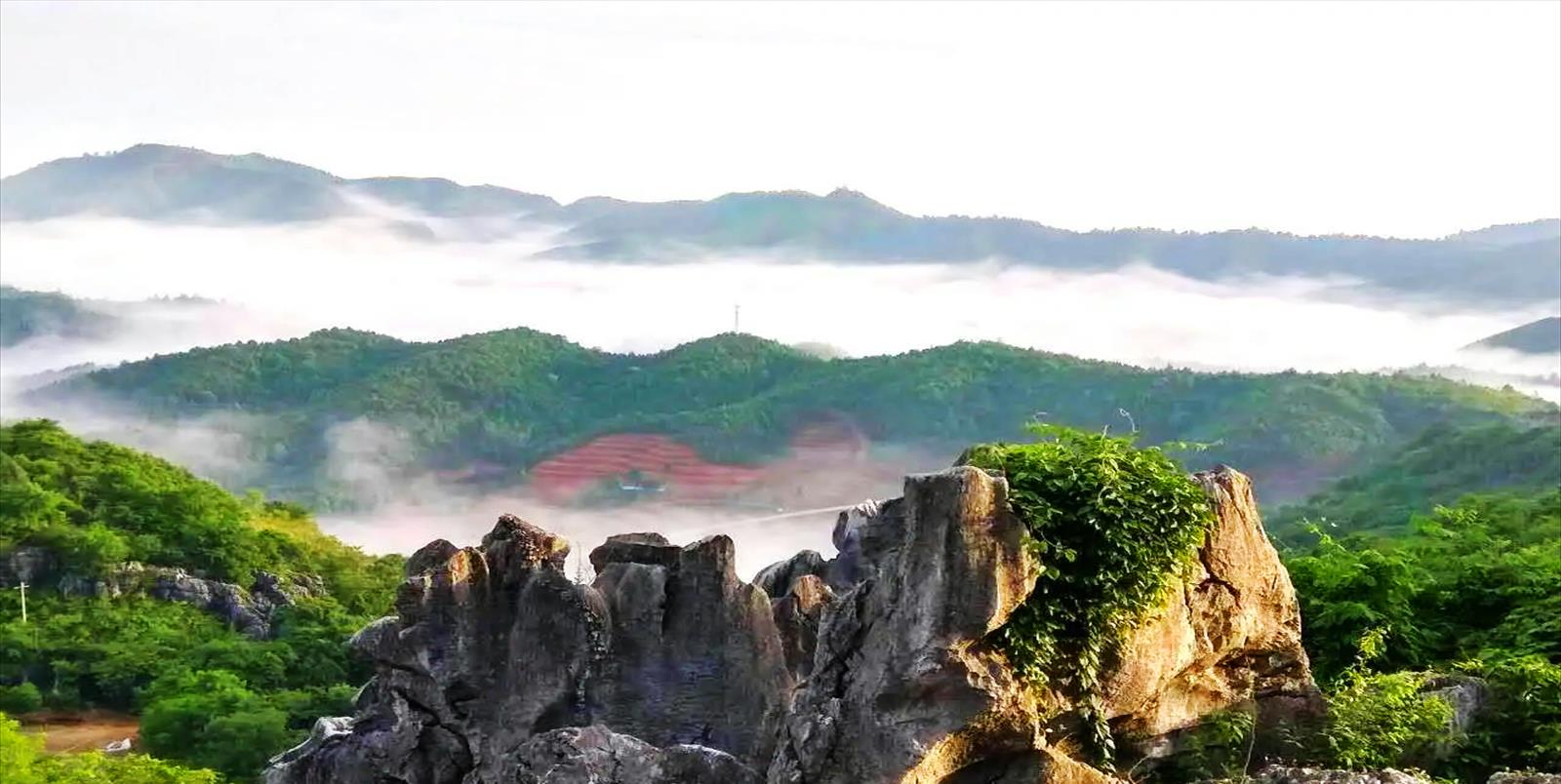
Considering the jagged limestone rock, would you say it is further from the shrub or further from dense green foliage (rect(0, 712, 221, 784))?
the shrub

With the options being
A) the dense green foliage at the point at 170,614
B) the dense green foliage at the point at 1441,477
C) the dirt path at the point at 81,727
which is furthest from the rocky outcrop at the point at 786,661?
the dense green foliage at the point at 1441,477

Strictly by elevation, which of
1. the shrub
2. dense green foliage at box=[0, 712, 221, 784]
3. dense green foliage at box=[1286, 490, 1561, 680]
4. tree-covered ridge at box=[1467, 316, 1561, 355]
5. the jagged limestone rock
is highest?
the jagged limestone rock

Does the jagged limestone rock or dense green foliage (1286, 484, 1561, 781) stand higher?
the jagged limestone rock

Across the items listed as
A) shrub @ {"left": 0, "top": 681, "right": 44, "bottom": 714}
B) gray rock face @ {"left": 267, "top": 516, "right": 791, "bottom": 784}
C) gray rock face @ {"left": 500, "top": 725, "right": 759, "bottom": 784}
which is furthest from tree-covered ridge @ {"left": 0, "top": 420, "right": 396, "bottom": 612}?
gray rock face @ {"left": 500, "top": 725, "right": 759, "bottom": 784}

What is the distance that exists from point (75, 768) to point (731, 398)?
9670 cm

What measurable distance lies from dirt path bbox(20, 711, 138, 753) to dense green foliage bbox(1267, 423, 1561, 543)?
40.6m

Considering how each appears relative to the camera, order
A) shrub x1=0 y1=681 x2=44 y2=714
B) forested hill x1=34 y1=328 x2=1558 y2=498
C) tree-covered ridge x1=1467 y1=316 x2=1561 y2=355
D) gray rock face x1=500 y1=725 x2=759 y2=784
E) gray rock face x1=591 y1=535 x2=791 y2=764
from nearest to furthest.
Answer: gray rock face x1=500 y1=725 x2=759 y2=784, gray rock face x1=591 y1=535 x2=791 y2=764, shrub x1=0 y1=681 x2=44 y2=714, forested hill x1=34 y1=328 x2=1558 y2=498, tree-covered ridge x1=1467 y1=316 x2=1561 y2=355

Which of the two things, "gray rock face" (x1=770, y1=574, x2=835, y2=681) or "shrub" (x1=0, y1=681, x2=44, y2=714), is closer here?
"gray rock face" (x1=770, y1=574, x2=835, y2=681)

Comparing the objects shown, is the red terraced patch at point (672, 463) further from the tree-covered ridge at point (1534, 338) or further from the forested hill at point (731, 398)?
the tree-covered ridge at point (1534, 338)

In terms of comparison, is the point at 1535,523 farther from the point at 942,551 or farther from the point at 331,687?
the point at 331,687

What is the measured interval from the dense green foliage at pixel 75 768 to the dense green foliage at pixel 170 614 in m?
8.71

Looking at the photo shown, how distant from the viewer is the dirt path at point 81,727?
134 ft

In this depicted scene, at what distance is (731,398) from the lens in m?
121

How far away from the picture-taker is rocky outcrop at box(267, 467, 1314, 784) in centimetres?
910
